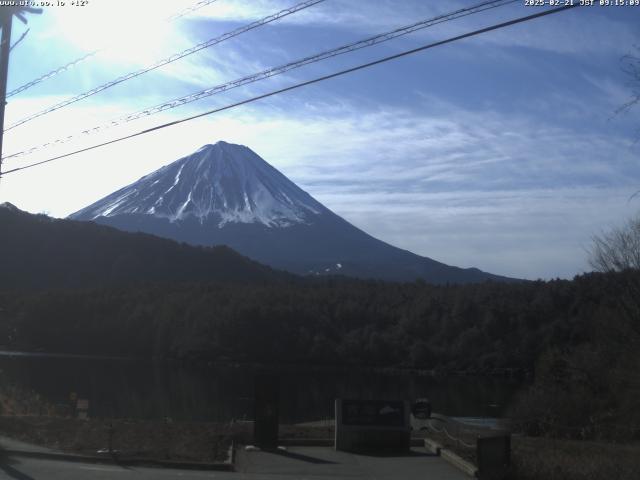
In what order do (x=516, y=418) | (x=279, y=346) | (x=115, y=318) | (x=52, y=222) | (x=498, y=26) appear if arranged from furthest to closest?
(x=52, y=222)
(x=115, y=318)
(x=279, y=346)
(x=516, y=418)
(x=498, y=26)

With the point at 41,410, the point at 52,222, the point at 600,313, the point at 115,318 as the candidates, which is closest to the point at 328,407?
the point at 600,313

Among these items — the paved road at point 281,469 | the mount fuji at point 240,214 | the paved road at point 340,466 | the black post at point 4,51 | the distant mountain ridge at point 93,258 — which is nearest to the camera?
the paved road at point 281,469

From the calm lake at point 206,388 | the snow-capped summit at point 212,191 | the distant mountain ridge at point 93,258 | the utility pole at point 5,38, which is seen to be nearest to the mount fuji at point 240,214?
the snow-capped summit at point 212,191

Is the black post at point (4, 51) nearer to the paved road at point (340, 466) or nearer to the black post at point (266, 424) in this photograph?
the black post at point (266, 424)

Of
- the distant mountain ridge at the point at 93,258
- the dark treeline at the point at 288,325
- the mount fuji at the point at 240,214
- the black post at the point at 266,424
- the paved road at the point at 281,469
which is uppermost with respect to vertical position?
the mount fuji at the point at 240,214

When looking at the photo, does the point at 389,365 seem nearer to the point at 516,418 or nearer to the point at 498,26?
the point at 516,418

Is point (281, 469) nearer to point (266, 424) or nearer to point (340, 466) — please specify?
point (340, 466)

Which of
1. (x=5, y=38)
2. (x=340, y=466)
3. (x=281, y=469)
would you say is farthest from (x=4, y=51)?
(x=340, y=466)
